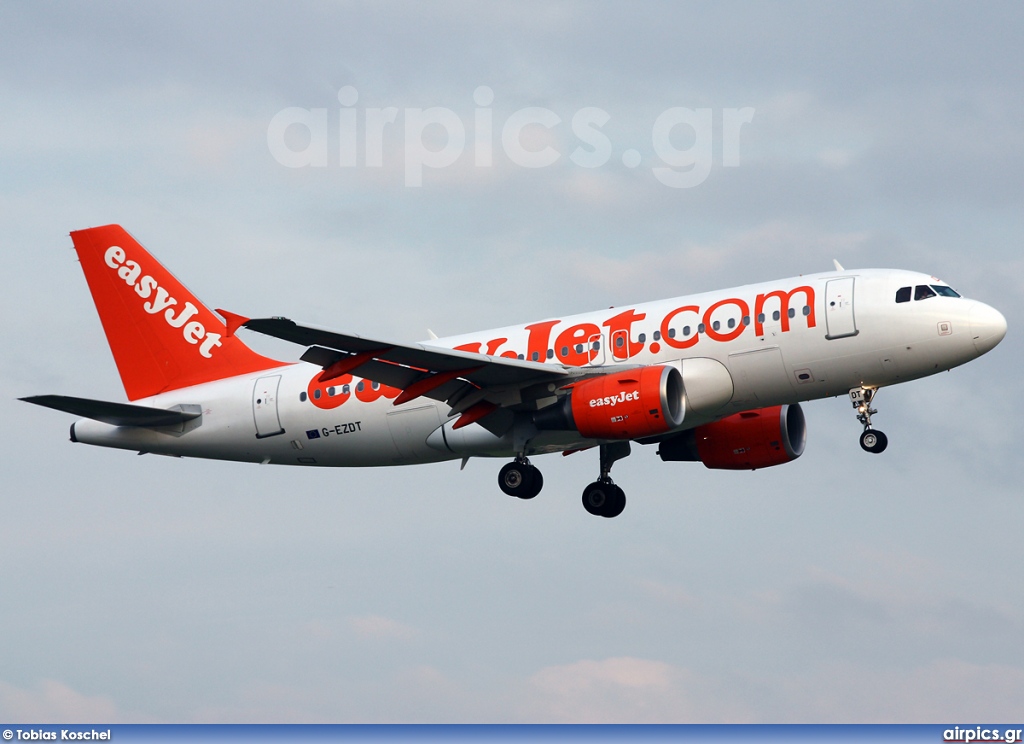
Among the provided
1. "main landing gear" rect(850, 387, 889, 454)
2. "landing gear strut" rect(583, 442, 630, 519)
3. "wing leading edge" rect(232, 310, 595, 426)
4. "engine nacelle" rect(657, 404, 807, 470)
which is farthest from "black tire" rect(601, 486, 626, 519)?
"main landing gear" rect(850, 387, 889, 454)

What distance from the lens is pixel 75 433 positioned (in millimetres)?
41844

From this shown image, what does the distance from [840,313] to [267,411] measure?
16.1 metres

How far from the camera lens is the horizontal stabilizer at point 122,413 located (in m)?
38.4

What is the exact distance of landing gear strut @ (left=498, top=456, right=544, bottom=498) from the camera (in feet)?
125

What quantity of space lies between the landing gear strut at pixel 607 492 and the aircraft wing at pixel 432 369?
515 centimetres

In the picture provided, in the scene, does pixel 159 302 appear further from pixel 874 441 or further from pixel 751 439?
pixel 874 441

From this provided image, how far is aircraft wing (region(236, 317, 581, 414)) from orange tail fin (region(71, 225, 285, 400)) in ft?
23.6

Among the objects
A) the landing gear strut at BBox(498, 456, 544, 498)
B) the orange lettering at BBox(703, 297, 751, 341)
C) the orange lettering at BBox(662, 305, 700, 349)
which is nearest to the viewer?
the orange lettering at BBox(703, 297, 751, 341)

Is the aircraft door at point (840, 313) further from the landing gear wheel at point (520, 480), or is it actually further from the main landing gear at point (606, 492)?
the landing gear wheel at point (520, 480)

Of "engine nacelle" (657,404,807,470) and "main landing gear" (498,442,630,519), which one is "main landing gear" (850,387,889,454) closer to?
"engine nacelle" (657,404,807,470)

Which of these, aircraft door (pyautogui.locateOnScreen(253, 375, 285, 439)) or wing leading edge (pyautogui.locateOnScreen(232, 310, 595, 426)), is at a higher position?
aircraft door (pyautogui.locateOnScreen(253, 375, 285, 439))

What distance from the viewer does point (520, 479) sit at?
3819 cm

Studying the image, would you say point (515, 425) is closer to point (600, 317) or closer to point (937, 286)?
point (600, 317)

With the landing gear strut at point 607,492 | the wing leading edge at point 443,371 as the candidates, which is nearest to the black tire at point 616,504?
the landing gear strut at point 607,492
